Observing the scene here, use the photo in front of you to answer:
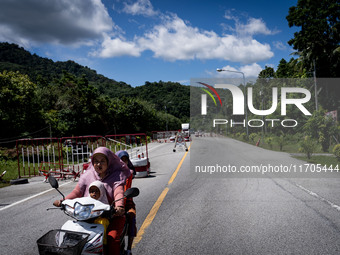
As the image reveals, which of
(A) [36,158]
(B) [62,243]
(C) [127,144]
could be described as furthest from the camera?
(A) [36,158]

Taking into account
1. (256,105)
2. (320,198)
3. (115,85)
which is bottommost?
(320,198)

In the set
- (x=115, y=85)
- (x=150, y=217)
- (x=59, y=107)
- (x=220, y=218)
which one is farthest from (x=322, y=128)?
(x=115, y=85)

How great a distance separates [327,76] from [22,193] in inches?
1431

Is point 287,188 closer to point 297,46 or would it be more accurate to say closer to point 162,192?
point 162,192

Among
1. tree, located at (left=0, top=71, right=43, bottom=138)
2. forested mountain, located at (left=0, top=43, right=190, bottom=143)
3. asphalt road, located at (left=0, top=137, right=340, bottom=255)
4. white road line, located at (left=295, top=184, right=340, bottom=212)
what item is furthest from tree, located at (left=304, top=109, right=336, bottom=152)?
forested mountain, located at (left=0, top=43, right=190, bottom=143)

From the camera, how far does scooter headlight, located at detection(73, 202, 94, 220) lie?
3.04 meters

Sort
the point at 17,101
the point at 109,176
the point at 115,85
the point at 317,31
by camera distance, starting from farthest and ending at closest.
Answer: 1. the point at 115,85
2. the point at 317,31
3. the point at 17,101
4. the point at 109,176

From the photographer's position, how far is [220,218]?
5840 millimetres

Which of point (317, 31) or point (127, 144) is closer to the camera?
point (127, 144)

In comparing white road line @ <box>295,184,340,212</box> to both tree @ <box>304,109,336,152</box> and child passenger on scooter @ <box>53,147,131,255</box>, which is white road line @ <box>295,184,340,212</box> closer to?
child passenger on scooter @ <box>53,147,131,255</box>

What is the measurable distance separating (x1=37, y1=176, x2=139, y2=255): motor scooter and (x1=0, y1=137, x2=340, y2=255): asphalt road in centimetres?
138

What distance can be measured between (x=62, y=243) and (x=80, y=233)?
0.60ft

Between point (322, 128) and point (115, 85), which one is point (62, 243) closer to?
point (322, 128)

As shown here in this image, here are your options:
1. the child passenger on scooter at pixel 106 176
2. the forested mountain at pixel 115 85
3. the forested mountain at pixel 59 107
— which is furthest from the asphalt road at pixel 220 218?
the forested mountain at pixel 115 85
